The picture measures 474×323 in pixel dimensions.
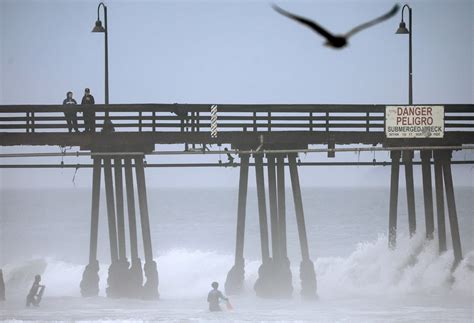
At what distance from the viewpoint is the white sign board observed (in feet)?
92.5

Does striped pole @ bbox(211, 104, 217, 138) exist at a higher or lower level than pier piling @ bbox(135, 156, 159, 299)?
higher

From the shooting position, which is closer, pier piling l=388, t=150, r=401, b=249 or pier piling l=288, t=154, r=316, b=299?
pier piling l=288, t=154, r=316, b=299

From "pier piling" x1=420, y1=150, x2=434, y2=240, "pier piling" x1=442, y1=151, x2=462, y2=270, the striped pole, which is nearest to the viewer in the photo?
the striped pole

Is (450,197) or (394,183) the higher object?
(394,183)

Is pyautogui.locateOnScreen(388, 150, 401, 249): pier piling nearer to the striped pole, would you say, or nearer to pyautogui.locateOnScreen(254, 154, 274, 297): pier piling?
pyautogui.locateOnScreen(254, 154, 274, 297): pier piling

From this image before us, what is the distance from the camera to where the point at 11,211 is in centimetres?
10806

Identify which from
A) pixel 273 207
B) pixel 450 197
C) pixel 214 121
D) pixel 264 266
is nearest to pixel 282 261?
pixel 264 266

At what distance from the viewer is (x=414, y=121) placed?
28.3m

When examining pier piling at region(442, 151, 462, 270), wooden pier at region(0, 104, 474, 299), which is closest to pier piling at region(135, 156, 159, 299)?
wooden pier at region(0, 104, 474, 299)

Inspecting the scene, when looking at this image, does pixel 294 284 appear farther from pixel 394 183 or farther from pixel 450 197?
pixel 450 197

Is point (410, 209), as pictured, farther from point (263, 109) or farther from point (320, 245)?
point (320, 245)

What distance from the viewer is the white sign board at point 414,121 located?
2819cm

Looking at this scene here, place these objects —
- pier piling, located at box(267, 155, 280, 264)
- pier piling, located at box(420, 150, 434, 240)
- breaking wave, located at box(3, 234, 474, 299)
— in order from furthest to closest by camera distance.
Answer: breaking wave, located at box(3, 234, 474, 299)
pier piling, located at box(420, 150, 434, 240)
pier piling, located at box(267, 155, 280, 264)

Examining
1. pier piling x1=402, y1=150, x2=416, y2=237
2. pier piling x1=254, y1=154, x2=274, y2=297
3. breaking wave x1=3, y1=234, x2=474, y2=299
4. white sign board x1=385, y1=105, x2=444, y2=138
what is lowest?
breaking wave x1=3, y1=234, x2=474, y2=299
